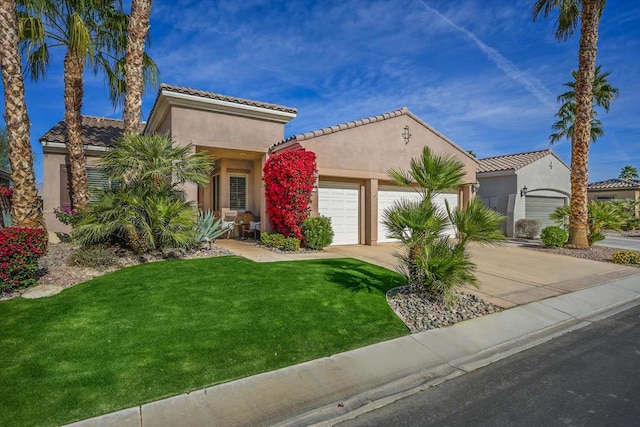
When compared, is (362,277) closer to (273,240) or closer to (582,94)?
(273,240)

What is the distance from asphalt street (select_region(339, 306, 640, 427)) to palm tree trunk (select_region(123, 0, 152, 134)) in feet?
33.6

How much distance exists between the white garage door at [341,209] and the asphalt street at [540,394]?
30.0ft

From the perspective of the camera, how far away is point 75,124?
40.7ft

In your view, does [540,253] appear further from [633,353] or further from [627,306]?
[633,353]

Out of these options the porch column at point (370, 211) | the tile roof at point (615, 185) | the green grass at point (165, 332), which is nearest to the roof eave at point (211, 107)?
the porch column at point (370, 211)

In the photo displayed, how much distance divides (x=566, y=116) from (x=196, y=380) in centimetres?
2924

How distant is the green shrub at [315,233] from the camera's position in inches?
454

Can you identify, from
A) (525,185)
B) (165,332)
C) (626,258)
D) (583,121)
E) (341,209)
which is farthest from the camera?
(525,185)

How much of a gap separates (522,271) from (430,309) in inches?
215

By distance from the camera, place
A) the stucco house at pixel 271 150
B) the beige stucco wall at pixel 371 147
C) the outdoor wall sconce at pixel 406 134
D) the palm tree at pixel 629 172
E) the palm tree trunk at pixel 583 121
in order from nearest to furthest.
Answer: the stucco house at pixel 271 150 < the beige stucco wall at pixel 371 147 < the palm tree trunk at pixel 583 121 < the outdoor wall sconce at pixel 406 134 < the palm tree at pixel 629 172

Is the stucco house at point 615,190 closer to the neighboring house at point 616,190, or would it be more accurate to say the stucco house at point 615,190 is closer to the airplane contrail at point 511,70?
the neighboring house at point 616,190

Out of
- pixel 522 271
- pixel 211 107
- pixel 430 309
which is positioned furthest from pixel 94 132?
pixel 522 271

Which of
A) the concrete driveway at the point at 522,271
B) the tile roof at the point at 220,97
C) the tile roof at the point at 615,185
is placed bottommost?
the concrete driveway at the point at 522,271

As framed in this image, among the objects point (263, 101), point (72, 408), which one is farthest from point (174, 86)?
point (72, 408)
